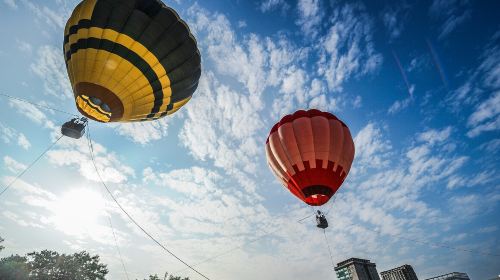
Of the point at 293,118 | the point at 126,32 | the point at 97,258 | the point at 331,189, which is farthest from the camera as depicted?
the point at 97,258

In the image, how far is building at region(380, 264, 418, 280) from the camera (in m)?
20.2

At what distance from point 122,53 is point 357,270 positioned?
68.6ft

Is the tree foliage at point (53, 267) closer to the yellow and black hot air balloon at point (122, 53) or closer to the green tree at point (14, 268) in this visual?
the green tree at point (14, 268)

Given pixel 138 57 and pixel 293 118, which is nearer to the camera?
pixel 138 57

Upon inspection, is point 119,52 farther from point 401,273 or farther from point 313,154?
point 401,273

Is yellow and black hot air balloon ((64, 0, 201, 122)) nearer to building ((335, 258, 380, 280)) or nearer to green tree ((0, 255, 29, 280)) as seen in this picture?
building ((335, 258, 380, 280))

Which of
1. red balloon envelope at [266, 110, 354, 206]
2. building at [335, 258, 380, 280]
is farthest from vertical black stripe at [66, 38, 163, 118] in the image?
building at [335, 258, 380, 280]

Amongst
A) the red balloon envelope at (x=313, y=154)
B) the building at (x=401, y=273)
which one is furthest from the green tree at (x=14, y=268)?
the building at (x=401, y=273)

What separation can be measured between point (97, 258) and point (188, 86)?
30.2m

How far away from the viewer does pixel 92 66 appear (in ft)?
30.3

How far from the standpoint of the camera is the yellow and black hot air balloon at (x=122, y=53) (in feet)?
29.9

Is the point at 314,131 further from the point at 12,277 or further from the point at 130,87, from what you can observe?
the point at 12,277

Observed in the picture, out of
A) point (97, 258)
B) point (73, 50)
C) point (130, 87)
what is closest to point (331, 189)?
point (130, 87)

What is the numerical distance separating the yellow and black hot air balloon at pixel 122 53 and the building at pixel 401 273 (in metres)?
23.3
